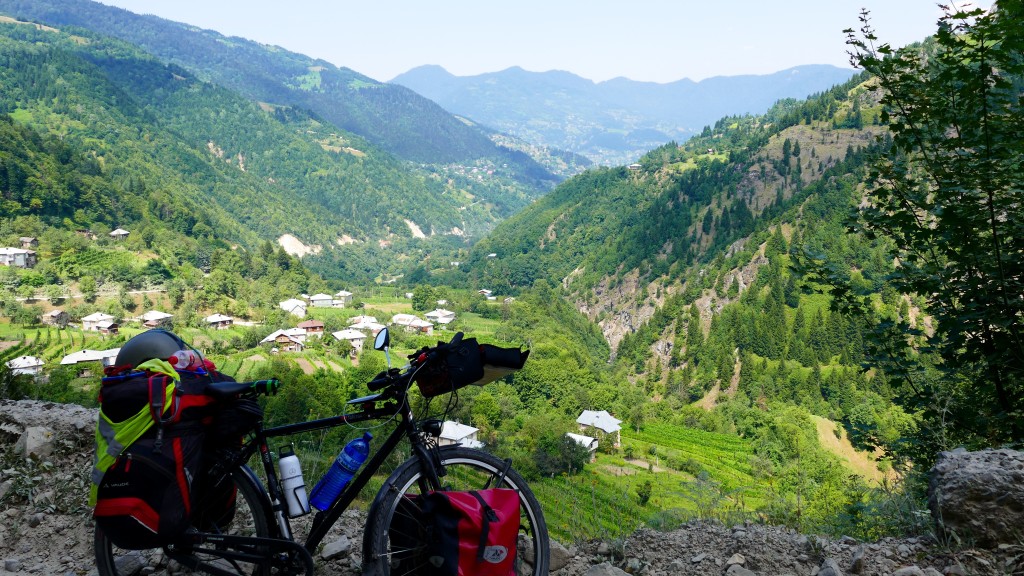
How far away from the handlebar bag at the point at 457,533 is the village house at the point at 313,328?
61.1 meters

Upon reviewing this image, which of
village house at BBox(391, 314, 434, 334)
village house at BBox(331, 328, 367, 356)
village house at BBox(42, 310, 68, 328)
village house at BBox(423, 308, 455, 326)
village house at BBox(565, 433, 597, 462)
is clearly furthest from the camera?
village house at BBox(423, 308, 455, 326)

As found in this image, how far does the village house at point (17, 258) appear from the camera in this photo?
58.4 metres

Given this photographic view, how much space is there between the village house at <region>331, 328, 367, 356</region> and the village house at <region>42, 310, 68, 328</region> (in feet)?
73.4

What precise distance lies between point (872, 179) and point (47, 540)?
6368 millimetres

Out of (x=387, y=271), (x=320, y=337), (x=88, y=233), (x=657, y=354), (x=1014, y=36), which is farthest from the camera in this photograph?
(x=387, y=271)

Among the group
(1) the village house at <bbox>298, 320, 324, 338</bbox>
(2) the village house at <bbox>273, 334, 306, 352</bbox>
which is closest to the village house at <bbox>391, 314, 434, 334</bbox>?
(1) the village house at <bbox>298, 320, 324, 338</bbox>

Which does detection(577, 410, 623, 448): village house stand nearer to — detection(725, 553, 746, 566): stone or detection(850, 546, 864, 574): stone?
detection(725, 553, 746, 566): stone

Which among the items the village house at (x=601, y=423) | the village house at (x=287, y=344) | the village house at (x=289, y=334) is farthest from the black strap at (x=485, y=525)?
the village house at (x=289, y=334)

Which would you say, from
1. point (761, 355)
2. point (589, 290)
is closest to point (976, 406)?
point (761, 355)

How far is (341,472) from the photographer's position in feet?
9.45

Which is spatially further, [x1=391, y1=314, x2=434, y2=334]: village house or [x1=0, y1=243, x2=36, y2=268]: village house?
[x1=391, y1=314, x2=434, y2=334]: village house

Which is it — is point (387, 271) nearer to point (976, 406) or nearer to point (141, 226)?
point (141, 226)

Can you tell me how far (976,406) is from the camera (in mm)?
4457

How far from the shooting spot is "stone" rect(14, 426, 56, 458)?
4.55m
